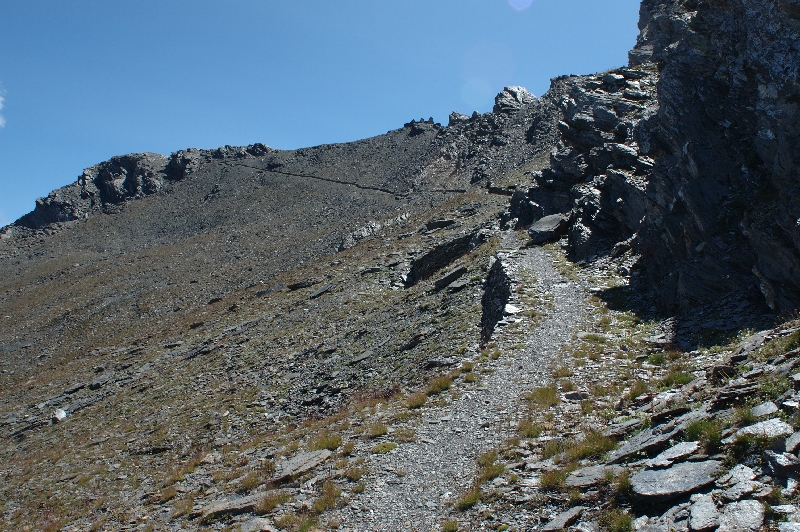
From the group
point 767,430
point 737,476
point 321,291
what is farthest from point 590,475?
point 321,291

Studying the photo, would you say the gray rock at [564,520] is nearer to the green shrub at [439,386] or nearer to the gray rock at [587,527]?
the gray rock at [587,527]

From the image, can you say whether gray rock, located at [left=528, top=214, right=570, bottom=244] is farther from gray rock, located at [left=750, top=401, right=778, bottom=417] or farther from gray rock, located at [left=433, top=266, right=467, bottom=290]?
gray rock, located at [left=750, top=401, right=778, bottom=417]

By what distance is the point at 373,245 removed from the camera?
5262 centimetres

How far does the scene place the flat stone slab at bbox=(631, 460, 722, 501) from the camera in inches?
303

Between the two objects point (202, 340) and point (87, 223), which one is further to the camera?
point (87, 223)

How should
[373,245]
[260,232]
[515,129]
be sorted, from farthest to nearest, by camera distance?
1. [515,129]
2. [260,232]
3. [373,245]

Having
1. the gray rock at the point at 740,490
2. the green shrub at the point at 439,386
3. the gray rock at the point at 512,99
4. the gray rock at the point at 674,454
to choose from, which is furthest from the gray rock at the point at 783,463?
the gray rock at the point at 512,99

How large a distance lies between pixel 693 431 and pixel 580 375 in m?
6.47

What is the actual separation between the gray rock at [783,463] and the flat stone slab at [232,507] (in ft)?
33.6

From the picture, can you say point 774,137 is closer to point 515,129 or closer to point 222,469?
point 222,469

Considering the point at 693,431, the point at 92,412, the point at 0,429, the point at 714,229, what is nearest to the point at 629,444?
the point at 693,431

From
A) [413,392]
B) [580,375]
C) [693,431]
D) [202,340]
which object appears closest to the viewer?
[693,431]

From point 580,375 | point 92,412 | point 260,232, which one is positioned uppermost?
point 260,232

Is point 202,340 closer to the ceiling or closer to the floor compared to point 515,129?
closer to the floor
